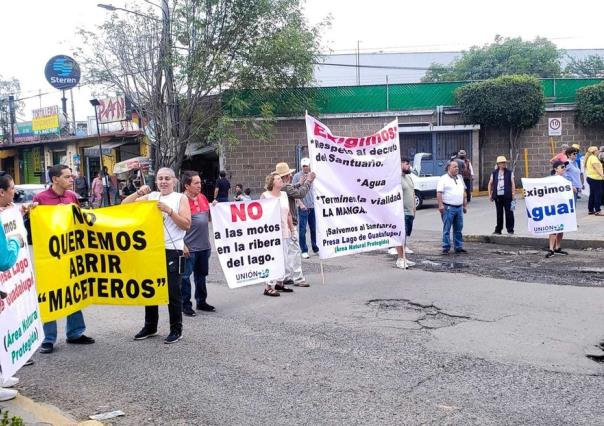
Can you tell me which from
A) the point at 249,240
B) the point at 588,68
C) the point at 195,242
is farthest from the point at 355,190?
the point at 588,68

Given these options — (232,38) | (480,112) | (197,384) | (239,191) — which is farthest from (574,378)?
(480,112)

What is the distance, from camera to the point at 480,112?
86.4 ft

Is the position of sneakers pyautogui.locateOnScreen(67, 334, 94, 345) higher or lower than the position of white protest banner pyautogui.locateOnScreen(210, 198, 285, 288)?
lower

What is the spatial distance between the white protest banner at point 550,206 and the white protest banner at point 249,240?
5.34 meters

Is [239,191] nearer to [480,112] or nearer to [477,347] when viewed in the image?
[480,112]

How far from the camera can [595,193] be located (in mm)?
17312

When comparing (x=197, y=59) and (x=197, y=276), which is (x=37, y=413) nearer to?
(x=197, y=276)

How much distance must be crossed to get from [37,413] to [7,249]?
123 centimetres

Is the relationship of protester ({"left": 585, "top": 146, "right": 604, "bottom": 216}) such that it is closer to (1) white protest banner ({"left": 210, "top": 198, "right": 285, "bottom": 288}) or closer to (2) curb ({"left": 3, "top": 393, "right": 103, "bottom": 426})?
(1) white protest banner ({"left": 210, "top": 198, "right": 285, "bottom": 288})

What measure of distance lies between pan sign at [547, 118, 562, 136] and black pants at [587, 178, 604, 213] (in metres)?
10.0

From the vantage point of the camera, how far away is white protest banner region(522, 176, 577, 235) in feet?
40.0

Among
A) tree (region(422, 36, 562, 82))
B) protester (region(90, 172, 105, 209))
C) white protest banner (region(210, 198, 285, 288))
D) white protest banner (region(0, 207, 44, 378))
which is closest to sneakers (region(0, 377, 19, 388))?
white protest banner (region(0, 207, 44, 378))

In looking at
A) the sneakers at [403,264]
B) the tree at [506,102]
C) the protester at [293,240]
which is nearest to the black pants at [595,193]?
the sneakers at [403,264]

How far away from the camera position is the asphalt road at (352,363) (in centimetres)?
493
